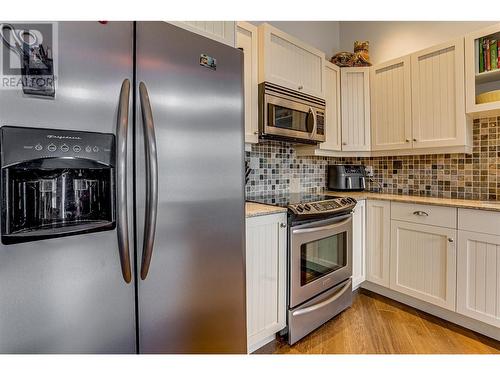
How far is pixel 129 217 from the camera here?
0.82 m

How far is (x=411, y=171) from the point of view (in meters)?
2.48

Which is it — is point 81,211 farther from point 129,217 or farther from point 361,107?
point 361,107

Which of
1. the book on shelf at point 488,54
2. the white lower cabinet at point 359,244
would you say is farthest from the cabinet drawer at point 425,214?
the book on shelf at point 488,54

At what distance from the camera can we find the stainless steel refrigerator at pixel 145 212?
0.69 m

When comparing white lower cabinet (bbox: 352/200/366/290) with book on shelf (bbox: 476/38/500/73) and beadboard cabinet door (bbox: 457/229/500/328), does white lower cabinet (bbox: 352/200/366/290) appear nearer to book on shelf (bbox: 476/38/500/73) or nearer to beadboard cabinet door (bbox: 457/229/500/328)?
beadboard cabinet door (bbox: 457/229/500/328)

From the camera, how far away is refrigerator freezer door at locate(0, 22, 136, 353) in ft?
2.16

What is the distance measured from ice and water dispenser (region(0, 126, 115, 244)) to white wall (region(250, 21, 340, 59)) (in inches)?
91.9

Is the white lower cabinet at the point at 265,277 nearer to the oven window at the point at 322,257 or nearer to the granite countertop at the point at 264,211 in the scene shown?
the granite countertop at the point at 264,211

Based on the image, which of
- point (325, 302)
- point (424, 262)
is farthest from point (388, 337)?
point (424, 262)

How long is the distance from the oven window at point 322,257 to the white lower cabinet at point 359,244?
9.2 inches

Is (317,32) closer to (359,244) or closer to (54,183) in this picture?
(359,244)

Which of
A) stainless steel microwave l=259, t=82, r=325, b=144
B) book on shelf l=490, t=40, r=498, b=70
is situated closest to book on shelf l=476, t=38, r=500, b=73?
book on shelf l=490, t=40, r=498, b=70

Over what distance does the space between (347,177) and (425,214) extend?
0.84 metres

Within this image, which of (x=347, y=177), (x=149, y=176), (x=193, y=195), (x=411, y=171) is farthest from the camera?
(x=347, y=177)
